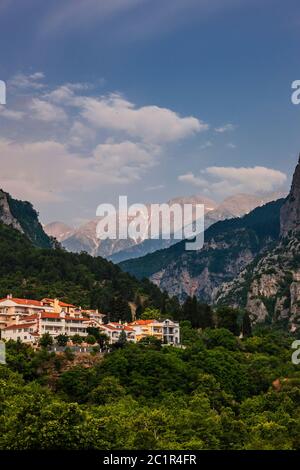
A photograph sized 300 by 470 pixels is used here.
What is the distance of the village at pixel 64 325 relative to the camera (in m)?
104

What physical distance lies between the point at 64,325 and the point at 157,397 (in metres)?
23.5

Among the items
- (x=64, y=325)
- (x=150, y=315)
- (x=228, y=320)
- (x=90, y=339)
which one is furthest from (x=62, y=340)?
(x=228, y=320)

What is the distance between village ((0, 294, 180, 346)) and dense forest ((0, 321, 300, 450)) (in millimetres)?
3768

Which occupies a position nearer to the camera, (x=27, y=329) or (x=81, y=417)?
(x=81, y=417)

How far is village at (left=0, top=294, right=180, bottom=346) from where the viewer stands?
104 metres

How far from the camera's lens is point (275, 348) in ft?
378

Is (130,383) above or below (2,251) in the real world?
below

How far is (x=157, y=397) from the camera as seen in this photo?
87312mm

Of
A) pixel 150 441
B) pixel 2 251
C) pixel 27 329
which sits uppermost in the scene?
pixel 2 251

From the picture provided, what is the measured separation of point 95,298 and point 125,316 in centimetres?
1083

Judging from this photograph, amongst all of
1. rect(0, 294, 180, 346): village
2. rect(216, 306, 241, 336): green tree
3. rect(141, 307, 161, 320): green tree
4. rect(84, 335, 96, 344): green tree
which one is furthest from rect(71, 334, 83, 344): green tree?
rect(216, 306, 241, 336): green tree
